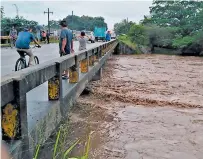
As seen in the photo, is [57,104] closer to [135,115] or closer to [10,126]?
[10,126]

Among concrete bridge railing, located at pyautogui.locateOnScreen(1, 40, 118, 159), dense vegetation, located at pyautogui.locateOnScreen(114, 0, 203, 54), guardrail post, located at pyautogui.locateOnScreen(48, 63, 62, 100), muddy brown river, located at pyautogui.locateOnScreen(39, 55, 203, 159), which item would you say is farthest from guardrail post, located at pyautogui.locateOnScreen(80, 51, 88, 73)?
dense vegetation, located at pyautogui.locateOnScreen(114, 0, 203, 54)

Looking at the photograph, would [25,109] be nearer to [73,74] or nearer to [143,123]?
[73,74]

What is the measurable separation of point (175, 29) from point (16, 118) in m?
50.5

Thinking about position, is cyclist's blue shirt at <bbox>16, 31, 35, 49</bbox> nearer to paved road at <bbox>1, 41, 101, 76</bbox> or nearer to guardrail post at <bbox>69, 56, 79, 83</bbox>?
paved road at <bbox>1, 41, 101, 76</bbox>

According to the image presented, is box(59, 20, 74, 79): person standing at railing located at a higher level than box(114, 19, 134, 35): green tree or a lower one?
lower

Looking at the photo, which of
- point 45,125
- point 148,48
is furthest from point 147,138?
point 148,48

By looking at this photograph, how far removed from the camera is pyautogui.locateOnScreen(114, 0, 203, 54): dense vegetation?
47500 mm

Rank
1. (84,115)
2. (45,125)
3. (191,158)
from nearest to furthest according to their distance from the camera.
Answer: (45,125) < (191,158) < (84,115)

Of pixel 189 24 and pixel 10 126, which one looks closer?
pixel 10 126

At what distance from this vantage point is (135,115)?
793 centimetres

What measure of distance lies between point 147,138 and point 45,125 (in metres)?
2.82

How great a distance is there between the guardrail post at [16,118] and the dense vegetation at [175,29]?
4543cm

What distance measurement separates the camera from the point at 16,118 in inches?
110

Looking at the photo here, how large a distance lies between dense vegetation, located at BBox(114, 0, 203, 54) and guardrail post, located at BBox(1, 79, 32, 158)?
45425 millimetres
